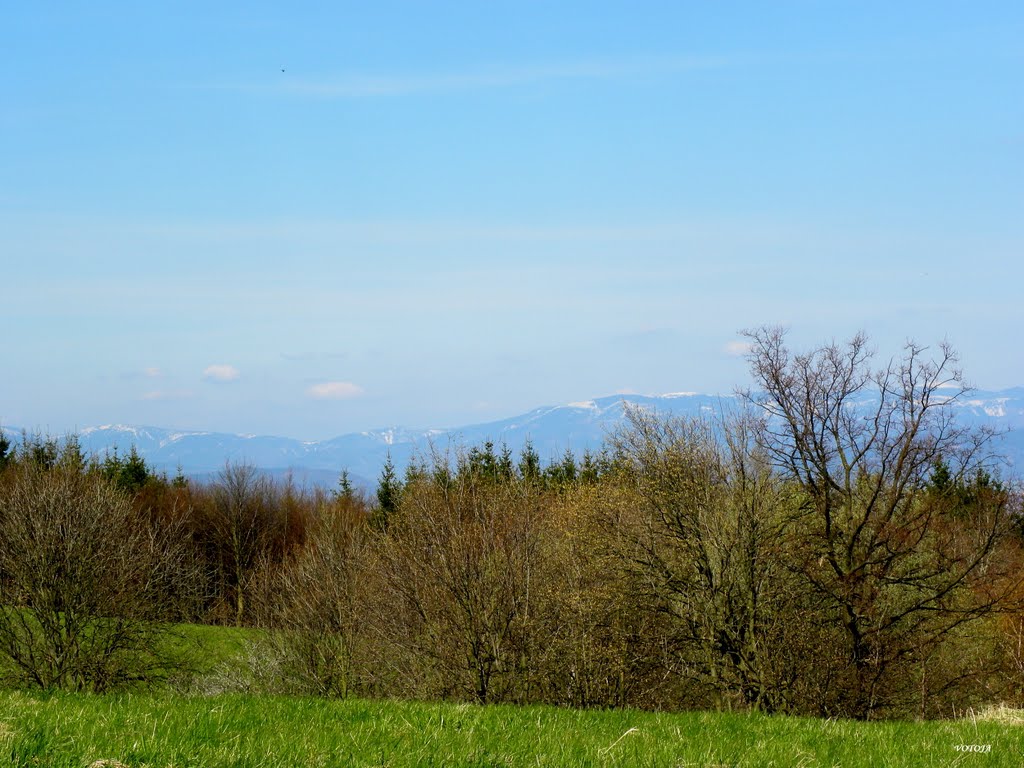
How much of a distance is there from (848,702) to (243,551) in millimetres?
49389

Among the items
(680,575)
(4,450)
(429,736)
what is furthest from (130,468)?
(429,736)

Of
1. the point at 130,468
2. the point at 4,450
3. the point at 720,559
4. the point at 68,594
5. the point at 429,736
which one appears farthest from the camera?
the point at 130,468

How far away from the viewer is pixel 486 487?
90.2 feet

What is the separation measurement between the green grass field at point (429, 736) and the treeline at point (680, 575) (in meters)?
14.5

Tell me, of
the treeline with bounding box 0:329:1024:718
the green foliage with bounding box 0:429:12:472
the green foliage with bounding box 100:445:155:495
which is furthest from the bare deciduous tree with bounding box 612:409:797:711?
the green foliage with bounding box 0:429:12:472

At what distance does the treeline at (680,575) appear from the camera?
81.9 ft

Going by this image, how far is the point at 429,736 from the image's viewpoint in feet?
25.1

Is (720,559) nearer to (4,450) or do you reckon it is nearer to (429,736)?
(429,736)

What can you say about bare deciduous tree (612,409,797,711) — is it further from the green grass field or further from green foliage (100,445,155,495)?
green foliage (100,445,155,495)

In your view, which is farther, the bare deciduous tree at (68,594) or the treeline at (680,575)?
the bare deciduous tree at (68,594)

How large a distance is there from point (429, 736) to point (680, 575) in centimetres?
1862

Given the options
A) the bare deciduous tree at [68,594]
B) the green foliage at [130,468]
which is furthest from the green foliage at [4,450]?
the bare deciduous tree at [68,594]

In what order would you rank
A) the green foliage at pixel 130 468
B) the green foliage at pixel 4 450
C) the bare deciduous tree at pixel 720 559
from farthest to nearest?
the green foliage at pixel 130 468, the green foliage at pixel 4 450, the bare deciduous tree at pixel 720 559

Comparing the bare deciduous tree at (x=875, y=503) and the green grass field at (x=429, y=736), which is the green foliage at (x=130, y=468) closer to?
the bare deciduous tree at (x=875, y=503)
